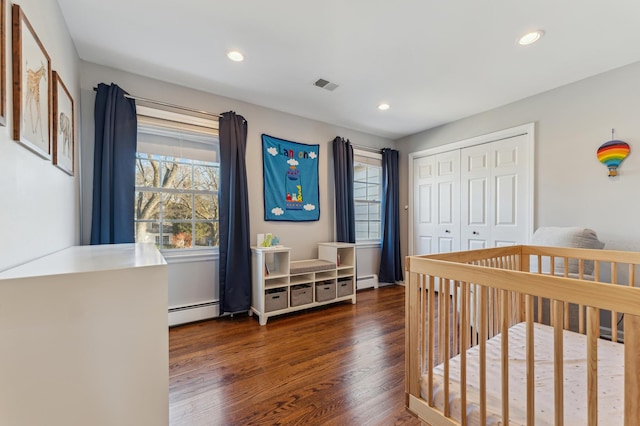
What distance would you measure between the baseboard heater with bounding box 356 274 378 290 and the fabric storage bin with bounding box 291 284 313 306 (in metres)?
1.13

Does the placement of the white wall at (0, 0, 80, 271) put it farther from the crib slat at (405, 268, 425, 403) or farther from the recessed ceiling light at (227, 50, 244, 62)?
the crib slat at (405, 268, 425, 403)

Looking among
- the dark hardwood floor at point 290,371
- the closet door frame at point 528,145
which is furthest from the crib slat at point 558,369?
the closet door frame at point 528,145

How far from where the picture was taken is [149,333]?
975 millimetres

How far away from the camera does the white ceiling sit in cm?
177

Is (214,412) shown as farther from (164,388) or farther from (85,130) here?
(85,130)

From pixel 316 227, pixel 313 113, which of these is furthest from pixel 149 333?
pixel 313 113

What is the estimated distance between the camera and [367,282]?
420 cm

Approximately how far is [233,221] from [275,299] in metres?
0.93

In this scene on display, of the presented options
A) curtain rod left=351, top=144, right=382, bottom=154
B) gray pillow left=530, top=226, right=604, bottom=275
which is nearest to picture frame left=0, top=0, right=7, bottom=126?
gray pillow left=530, top=226, right=604, bottom=275

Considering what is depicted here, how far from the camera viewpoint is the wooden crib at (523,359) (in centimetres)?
74

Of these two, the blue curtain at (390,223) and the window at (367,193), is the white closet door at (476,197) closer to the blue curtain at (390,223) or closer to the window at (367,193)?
the blue curtain at (390,223)

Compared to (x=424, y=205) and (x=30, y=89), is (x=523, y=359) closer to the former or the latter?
(x=30, y=89)

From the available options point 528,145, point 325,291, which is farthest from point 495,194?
point 325,291

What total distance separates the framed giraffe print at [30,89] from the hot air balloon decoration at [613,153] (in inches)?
159
